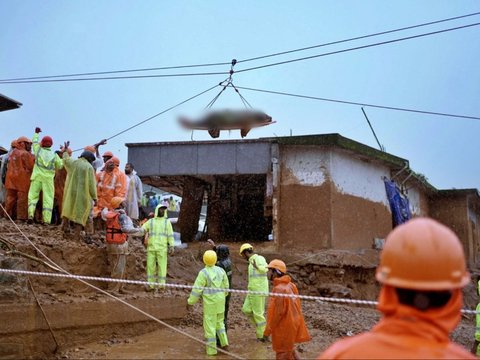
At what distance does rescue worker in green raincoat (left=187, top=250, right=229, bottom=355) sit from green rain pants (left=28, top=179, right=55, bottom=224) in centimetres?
401

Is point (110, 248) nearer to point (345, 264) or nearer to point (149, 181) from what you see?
point (345, 264)

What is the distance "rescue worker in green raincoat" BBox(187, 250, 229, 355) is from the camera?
706cm

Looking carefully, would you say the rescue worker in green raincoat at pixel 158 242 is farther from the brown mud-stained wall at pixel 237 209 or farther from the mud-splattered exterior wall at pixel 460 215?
the mud-splattered exterior wall at pixel 460 215

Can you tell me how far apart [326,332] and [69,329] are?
16.0 feet

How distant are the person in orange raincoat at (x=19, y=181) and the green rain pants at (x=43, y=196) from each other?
33 cm

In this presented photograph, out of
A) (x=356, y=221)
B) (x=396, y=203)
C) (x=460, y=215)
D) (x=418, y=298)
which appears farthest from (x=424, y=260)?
(x=460, y=215)

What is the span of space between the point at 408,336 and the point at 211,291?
5.65m

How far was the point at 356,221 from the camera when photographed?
1439 centimetres

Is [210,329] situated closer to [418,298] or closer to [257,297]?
[257,297]

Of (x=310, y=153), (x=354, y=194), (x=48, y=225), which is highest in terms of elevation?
(x=310, y=153)

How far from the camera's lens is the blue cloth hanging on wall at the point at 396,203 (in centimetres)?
1605

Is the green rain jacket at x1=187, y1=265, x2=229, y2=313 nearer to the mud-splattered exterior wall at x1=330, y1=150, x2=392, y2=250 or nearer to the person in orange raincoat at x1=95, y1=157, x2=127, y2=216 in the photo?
the person in orange raincoat at x1=95, y1=157, x2=127, y2=216

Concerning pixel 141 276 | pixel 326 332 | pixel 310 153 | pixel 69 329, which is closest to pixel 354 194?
pixel 310 153

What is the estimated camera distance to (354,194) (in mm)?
14438
